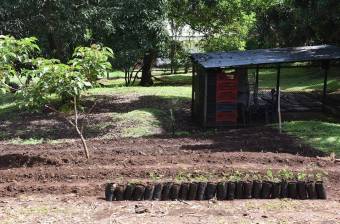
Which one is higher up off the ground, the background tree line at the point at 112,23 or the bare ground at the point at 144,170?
the background tree line at the point at 112,23

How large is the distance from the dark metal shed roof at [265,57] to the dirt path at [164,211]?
805cm

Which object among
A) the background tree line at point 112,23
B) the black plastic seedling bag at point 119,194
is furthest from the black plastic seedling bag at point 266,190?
the background tree line at point 112,23

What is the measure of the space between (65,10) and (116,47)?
110 inches

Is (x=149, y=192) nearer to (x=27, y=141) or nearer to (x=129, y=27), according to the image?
(x=27, y=141)

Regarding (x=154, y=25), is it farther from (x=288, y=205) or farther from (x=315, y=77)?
(x=315, y=77)

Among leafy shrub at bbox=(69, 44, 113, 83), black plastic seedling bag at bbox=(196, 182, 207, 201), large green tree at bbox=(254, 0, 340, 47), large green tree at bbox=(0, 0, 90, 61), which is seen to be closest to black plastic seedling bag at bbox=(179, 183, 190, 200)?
black plastic seedling bag at bbox=(196, 182, 207, 201)

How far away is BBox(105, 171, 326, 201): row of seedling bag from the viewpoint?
354 inches

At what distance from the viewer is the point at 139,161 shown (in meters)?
11.2

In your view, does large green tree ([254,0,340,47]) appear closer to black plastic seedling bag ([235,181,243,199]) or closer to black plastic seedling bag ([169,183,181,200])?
black plastic seedling bag ([235,181,243,199])

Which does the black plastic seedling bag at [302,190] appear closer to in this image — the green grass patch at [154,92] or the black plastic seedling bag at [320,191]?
the black plastic seedling bag at [320,191]

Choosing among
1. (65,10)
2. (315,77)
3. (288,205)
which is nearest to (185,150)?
(288,205)

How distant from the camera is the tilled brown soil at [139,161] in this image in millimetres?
10117

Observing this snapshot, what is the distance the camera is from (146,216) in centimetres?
810

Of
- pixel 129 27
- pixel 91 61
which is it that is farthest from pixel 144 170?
pixel 129 27
